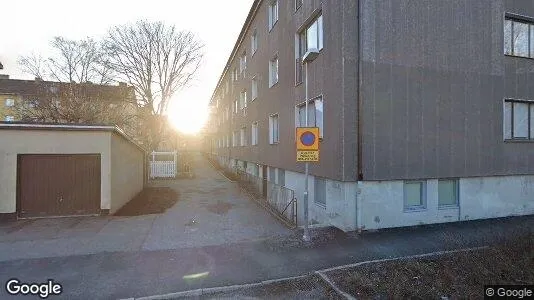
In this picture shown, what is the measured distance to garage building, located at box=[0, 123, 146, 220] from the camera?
1051 centimetres

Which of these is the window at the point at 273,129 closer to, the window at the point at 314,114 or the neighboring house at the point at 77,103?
the window at the point at 314,114

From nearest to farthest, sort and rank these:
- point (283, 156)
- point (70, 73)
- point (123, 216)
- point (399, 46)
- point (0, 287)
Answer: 1. point (0, 287)
2. point (399, 46)
3. point (123, 216)
4. point (283, 156)
5. point (70, 73)

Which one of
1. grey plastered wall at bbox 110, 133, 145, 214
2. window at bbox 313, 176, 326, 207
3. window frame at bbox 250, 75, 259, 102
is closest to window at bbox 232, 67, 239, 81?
window frame at bbox 250, 75, 259, 102

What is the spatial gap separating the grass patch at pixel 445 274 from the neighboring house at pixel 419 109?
105 inches

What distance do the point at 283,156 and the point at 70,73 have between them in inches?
1162

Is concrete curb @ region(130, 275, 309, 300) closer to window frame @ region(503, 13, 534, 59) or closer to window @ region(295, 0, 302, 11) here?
window @ region(295, 0, 302, 11)

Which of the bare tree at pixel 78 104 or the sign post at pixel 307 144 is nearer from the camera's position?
the sign post at pixel 307 144

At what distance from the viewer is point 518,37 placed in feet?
35.2

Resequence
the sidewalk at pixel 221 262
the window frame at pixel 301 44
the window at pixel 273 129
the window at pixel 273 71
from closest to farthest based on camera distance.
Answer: the sidewalk at pixel 221 262
the window frame at pixel 301 44
the window at pixel 273 129
the window at pixel 273 71

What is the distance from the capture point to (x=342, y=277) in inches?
217

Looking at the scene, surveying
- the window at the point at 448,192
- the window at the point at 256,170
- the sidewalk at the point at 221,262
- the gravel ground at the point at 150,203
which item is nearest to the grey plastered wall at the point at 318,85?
the window at the point at 256,170

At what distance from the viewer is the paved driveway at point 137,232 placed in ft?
24.8

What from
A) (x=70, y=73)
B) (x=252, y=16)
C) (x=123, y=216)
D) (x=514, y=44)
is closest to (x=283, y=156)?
(x=123, y=216)

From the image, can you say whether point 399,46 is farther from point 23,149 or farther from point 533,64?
point 23,149
